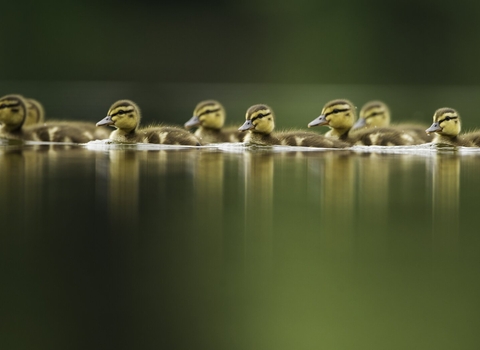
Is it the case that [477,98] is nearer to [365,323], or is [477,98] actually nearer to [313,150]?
[313,150]

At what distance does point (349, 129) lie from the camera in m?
5.06

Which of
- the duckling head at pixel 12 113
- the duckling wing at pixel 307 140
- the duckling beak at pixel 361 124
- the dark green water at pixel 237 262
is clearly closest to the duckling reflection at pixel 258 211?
the dark green water at pixel 237 262

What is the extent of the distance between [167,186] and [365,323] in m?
Result: 1.64

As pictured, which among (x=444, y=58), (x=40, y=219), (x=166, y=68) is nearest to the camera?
(x=40, y=219)

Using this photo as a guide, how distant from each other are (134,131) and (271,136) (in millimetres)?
667

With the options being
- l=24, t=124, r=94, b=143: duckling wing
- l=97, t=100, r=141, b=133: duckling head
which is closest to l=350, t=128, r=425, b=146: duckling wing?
l=97, t=100, r=141, b=133: duckling head

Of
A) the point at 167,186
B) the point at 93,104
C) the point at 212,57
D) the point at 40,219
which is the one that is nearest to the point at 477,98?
the point at 93,104

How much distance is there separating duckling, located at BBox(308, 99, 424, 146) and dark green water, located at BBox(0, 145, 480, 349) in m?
1.23

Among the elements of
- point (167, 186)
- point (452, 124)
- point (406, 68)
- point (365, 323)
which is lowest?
point (365, 323)

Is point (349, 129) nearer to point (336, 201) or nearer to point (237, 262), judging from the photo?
point (336, 201)

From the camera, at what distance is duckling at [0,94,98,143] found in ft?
17.2

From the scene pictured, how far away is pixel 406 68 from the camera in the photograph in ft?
49.8

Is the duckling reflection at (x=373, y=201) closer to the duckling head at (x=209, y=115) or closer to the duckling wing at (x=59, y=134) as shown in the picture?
the duckling head at (x=209, y=115)

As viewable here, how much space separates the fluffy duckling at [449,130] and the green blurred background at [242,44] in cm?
777
